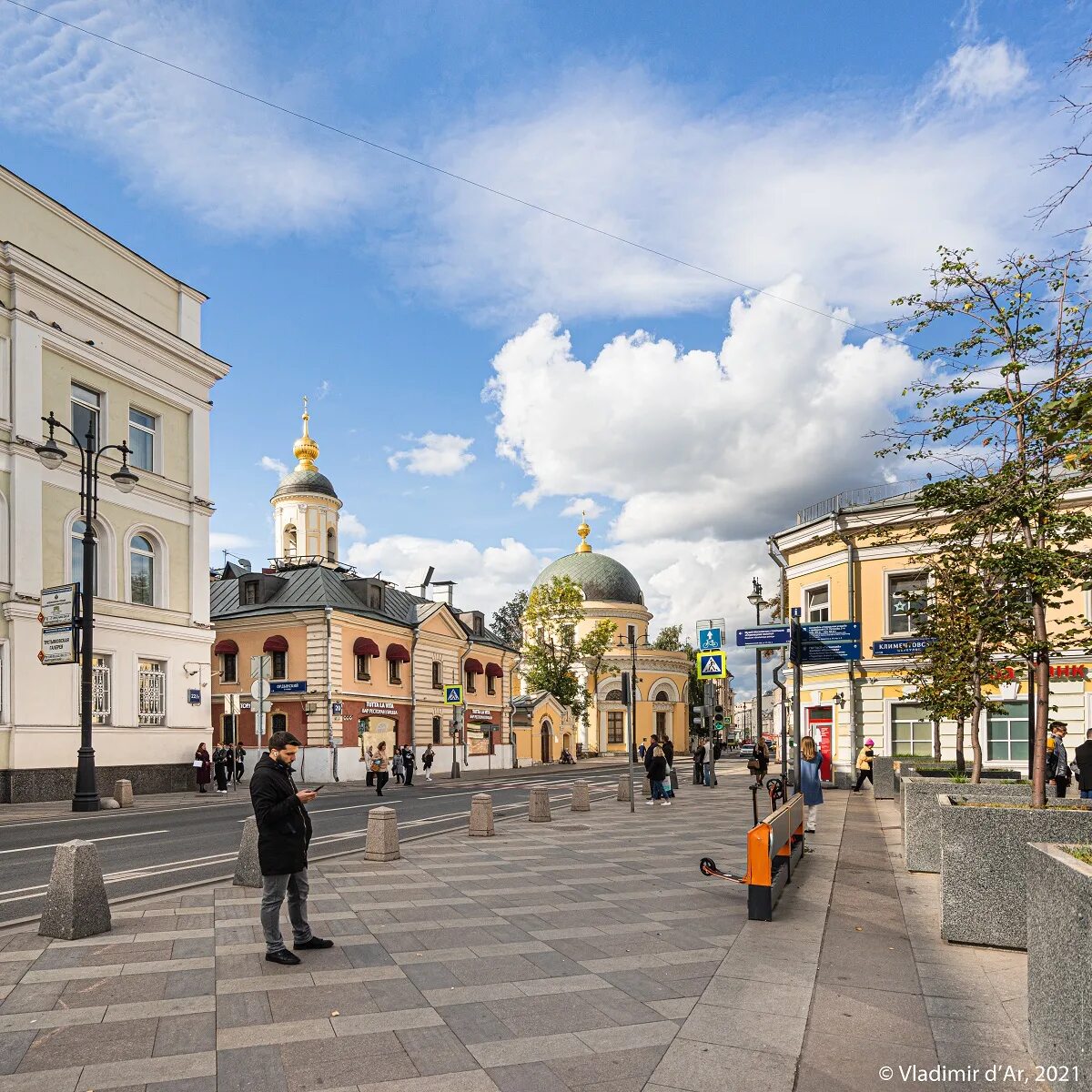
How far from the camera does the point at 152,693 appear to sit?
30469 millimetres

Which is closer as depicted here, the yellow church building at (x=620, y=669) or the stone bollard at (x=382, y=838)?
the stone bollard at (x=382, y=838)

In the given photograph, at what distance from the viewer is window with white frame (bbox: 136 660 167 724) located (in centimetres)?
2992

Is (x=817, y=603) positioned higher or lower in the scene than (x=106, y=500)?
lower

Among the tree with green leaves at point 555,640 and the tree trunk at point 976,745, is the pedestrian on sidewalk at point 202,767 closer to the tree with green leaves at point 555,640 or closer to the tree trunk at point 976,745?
the tree trunk at point 976,745

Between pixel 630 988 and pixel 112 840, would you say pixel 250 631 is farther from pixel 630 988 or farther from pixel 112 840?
pixel 630 988

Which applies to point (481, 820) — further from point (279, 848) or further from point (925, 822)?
point (279, 848)

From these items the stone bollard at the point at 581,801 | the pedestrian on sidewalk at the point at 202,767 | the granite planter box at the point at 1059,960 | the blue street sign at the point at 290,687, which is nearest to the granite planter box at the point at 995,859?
the granite planter box at the point at 1059,960

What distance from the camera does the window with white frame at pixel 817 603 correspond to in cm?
3370

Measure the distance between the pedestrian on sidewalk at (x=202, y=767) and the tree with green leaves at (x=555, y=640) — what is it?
109 feet

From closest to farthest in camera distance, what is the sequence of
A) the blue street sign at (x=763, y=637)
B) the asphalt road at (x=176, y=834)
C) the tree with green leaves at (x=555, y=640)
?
the asphalt road at (x=176, y=834), the blue street sign at (x=763, y=637), the tree with green leaves at (x=555, y=640)

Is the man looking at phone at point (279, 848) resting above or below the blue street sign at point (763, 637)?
below

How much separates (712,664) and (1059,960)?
1887cm


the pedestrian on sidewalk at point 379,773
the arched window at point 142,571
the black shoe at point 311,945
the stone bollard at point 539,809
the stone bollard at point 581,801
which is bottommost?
the pedestrian on sidewalk at point 379,773

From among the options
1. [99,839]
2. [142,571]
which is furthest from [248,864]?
[142,571]
